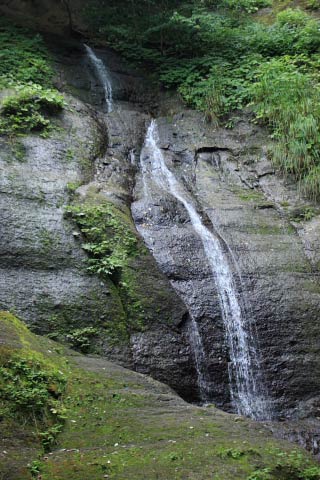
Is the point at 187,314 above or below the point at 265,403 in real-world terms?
above

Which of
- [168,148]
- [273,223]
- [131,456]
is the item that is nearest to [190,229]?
[273,223]

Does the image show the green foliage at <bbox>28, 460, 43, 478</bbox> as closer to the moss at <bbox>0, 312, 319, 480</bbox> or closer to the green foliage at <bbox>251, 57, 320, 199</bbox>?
the moss at <bbox>0, 312, 319, 480</bbox>

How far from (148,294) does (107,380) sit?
244 cm

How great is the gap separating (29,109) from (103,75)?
3465mm

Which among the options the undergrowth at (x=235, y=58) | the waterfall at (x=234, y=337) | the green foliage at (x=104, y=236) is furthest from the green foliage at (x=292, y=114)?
the green foliage at (x=104, y=236)

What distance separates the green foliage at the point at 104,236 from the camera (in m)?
8.08

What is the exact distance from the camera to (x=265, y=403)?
7.70 metres

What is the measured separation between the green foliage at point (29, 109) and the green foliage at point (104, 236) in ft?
7.62

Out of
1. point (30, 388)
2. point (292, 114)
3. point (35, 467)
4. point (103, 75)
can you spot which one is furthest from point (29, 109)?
point (35, 467)

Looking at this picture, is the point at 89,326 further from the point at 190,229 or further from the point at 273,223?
the point at 273,223

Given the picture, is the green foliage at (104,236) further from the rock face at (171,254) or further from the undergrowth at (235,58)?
the undergrowth at (235,58)

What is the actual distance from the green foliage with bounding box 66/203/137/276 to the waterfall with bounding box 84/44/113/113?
13.9 ft

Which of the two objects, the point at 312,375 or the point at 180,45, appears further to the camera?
the point at 180,45

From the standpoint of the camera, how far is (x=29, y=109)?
10.3 m
